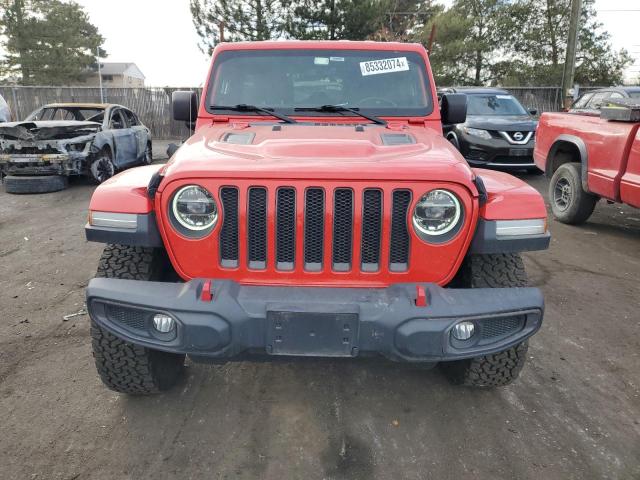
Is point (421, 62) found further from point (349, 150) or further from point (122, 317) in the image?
point (122, 317)

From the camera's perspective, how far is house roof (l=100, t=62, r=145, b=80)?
67.1 m

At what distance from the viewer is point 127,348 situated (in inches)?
100

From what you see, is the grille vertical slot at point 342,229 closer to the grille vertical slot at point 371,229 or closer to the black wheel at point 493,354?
the grille vertical slot at point 371,229

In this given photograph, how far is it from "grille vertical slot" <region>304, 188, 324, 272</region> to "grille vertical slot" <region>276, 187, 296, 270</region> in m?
0.06

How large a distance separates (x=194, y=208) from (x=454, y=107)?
227 centimetres

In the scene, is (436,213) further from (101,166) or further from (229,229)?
(101,166)

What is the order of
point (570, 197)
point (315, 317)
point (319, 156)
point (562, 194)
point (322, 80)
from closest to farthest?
1. point (315, 317)
2. point (319, 156)
3. point (322, 80)
4. point (570, 197)
5. point (562, 194)

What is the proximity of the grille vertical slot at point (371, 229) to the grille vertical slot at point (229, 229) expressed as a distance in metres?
0.59

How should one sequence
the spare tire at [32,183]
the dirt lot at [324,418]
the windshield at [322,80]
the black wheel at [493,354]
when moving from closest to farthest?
the dirt lot at [324,418]
the black wheel at [493,354]
the windshield at [322,80]
the spare tire at [32,183]

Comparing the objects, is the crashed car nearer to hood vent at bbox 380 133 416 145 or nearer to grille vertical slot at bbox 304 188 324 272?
hood vent at bbox 380 133 416 145

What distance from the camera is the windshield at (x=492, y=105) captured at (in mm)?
10680

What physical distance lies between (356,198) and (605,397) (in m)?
2.00

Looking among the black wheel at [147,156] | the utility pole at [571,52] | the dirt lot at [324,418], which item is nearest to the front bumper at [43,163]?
the black wheel at [147,156]

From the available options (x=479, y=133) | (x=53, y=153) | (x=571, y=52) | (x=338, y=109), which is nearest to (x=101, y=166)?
(x=53, y=153)
